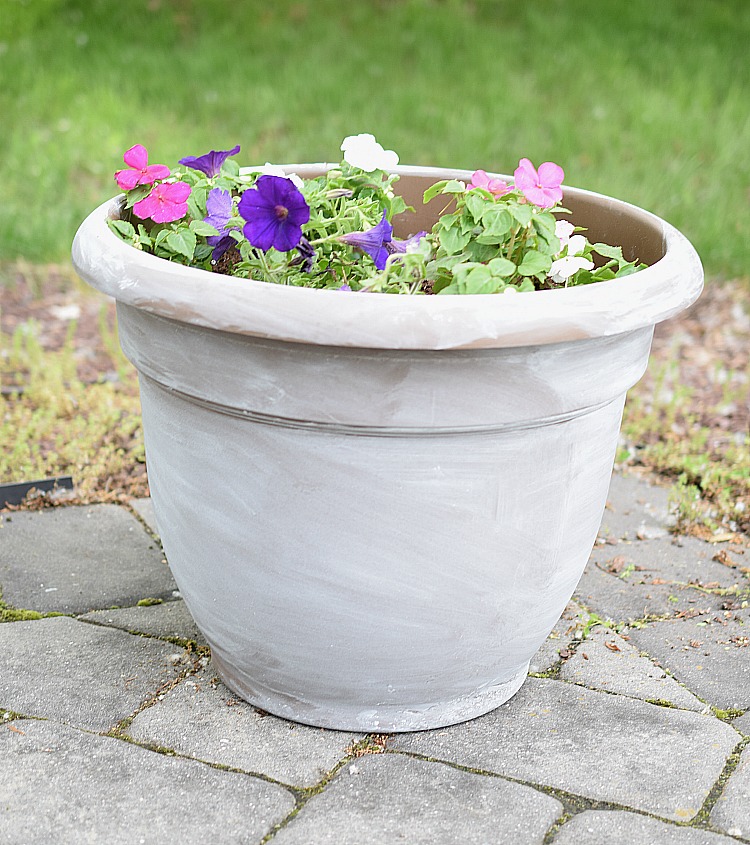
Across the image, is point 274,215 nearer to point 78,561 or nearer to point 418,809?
point 418,809

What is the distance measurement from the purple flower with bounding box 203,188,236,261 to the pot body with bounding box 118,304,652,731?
194 mm

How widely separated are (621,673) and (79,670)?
1047 millimetres

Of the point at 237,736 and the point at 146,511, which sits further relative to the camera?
the point at 146,511

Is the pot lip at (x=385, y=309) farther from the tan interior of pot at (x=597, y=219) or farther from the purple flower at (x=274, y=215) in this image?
the tan interior of pot at (x=597, y=219)

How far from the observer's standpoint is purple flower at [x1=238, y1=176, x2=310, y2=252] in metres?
1.56

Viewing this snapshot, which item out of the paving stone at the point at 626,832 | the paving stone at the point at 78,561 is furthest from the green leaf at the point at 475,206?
the paving stone at the point at 78,561

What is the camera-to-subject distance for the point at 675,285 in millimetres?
1559

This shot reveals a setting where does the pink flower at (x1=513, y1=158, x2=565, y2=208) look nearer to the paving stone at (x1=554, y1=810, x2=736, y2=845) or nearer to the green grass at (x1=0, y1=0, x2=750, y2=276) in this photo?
the paving stone at (x1=554, y1=810, x2=736, y2=845)

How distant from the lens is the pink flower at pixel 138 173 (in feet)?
6.02

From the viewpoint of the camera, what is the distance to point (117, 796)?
161cm

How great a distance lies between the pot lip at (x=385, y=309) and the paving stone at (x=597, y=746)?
0.76m

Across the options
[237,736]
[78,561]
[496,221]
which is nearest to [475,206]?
[496,221]

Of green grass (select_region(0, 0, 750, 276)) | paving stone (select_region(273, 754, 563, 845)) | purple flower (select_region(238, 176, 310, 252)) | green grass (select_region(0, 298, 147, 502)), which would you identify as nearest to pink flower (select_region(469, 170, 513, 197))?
purple flower (select_region(238, 176, 310, 252))

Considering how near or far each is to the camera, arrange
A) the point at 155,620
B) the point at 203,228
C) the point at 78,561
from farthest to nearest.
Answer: the point at 78,561
the point at 155,620
the point at 203,228
